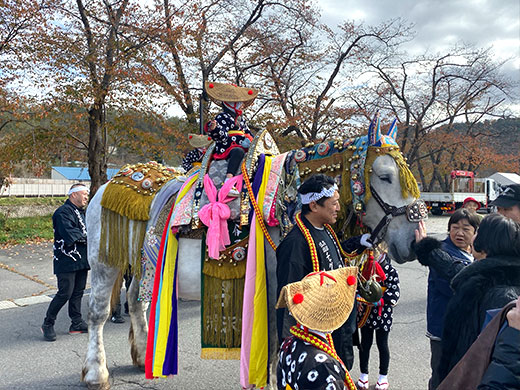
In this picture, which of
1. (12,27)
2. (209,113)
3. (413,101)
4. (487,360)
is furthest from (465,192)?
(487,360)

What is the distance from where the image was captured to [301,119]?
13039mm

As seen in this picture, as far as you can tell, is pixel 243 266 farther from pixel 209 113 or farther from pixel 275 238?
pixel 209 113

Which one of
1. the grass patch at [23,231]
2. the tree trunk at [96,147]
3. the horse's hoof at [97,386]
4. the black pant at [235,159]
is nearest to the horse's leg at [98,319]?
the horse's hoof at [97,386]

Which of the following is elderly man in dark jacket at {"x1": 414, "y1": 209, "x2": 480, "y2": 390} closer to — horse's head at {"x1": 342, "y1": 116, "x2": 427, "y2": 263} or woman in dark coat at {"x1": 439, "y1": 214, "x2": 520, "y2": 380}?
horse's head at {"x1": 342, "y1": 116, "x2": 427, "y2": 263}

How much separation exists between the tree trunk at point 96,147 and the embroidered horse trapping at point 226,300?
26.9 ft

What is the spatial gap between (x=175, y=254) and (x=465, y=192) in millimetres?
26828

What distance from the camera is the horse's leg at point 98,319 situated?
3.65m

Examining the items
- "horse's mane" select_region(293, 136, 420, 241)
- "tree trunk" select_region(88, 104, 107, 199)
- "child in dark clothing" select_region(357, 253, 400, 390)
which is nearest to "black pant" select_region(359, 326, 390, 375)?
"child in dark clothing" select_region(357, 253, 400, 390)

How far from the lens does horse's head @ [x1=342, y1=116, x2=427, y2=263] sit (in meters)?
2.74

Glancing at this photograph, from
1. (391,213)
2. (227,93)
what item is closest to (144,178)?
(227,93)

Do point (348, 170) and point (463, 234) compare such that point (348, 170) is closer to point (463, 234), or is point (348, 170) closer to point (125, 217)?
point (463, 234)

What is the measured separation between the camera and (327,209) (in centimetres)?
229

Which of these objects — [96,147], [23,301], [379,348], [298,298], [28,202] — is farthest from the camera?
[28,202]

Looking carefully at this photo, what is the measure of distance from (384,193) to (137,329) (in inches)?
115
